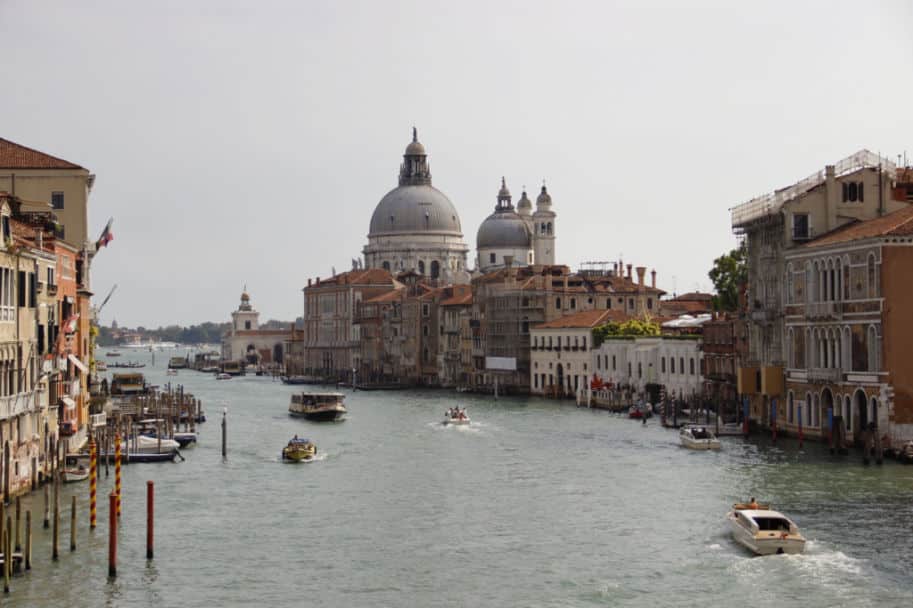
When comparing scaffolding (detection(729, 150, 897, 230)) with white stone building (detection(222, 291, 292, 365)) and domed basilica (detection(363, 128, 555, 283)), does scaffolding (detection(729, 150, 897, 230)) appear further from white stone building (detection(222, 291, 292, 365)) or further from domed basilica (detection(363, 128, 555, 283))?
white stone building (detection(222, 291, 292, 365))

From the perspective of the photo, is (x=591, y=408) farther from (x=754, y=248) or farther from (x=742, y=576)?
A: (x=742, y=576)

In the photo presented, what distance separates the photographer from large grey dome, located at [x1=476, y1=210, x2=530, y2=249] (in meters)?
112

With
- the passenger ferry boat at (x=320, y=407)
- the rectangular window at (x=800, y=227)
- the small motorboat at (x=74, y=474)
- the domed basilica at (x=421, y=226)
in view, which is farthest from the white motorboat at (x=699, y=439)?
the domed basilica at (x=421, y=226)

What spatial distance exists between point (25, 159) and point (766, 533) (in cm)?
2125

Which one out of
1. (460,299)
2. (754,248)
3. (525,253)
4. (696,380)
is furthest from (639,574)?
(525,253)

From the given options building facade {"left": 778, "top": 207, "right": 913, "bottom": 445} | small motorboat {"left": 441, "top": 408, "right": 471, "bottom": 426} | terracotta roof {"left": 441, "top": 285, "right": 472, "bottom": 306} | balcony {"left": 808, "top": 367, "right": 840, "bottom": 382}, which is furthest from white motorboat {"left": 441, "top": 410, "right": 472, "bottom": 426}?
terracotta roof {"left": 441, "top": 285, "right": 472, "bottom": 306}

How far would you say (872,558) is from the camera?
74.1ft

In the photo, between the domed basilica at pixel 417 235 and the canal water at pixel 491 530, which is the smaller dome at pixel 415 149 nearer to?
the domed basilica at pixel 417 235

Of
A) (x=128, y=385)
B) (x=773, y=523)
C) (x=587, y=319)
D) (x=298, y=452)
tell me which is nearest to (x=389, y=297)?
(x=587, y=319)

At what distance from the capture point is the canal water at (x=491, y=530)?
2108 centimetres

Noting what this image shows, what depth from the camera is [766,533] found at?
76.5 ft

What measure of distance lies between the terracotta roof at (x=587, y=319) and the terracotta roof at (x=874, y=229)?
2841 cm

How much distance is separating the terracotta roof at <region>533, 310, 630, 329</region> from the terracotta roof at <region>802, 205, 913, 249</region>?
28.4 m

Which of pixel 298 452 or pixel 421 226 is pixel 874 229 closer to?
pixel 298 452
